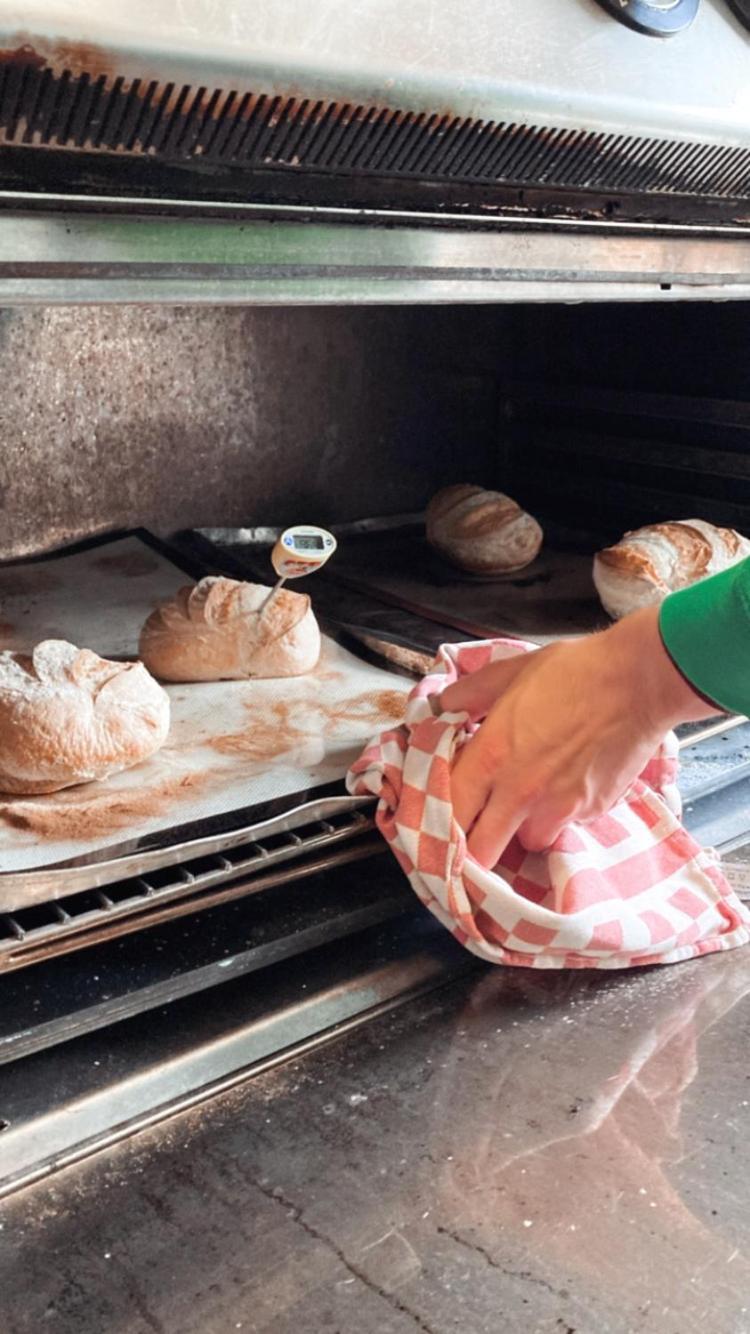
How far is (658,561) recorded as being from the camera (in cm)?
166

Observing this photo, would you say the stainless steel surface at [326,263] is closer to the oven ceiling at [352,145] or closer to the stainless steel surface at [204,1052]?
the oven ceiling at [352,145]

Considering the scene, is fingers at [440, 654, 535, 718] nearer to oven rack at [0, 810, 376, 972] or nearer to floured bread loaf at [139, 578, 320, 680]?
oven rack at [0, 810, 376, 972]

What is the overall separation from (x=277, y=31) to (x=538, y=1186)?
0.90 metres

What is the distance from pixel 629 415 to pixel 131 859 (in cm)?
130

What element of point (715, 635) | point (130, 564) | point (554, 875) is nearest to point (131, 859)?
point (554, 875)

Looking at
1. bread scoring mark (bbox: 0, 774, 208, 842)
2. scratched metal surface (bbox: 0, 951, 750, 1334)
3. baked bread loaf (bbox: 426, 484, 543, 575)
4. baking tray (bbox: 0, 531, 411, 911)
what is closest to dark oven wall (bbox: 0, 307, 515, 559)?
baking tray (bbox: 0, 531, 411, 911)

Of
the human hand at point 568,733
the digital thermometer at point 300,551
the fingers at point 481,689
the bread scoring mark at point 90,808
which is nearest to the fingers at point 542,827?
the human hand at point 568,733

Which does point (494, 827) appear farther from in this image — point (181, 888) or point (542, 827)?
point (181, 888)

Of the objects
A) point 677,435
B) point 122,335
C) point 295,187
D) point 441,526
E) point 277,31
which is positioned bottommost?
point 441,526

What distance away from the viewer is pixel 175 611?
1.52 meters

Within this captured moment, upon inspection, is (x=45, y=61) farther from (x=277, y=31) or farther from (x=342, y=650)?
(x=342, y=650)

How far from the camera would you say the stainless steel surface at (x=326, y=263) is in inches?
34.6

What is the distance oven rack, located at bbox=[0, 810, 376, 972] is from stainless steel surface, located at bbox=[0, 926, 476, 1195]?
0.10m

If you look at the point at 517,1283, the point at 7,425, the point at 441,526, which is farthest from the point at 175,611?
the point at 517,1283
